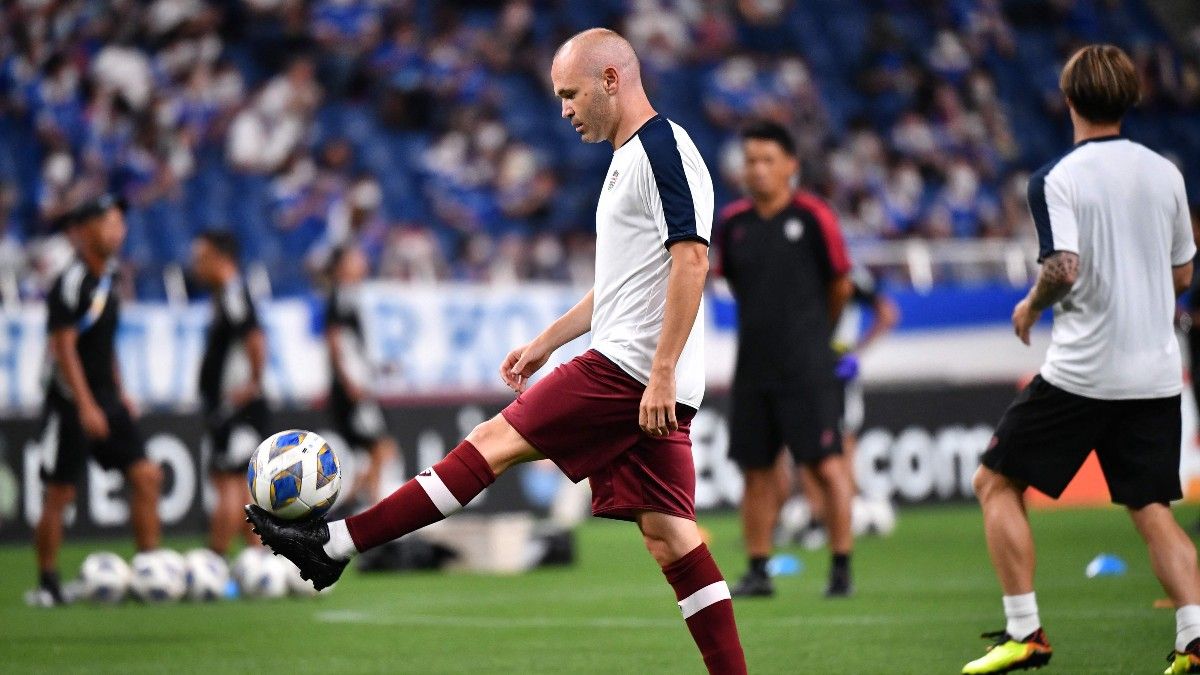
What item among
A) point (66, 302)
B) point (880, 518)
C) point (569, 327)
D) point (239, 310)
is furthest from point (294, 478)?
point (880, 518)

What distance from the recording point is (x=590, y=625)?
27.2 feet

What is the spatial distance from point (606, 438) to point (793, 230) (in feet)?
14.5

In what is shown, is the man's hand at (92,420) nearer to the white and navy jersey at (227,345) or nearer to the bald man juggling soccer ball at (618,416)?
the white and navy jersey at (227,345)

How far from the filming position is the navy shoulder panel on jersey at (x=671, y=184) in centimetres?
495

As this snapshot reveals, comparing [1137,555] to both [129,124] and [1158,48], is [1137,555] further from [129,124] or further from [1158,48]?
[1158,48]

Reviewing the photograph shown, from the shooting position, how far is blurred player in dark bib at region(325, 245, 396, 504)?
14047mm

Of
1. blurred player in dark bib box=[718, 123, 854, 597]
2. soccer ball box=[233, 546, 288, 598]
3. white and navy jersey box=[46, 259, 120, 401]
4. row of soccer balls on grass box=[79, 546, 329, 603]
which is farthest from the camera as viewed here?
soccer ball box=[233, 546, 288, 598]

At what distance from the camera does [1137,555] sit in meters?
11.3

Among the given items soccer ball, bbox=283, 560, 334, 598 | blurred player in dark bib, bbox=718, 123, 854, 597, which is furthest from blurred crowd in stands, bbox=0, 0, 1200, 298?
blurred player in dark bib, bbox=718, 123, 854, 597

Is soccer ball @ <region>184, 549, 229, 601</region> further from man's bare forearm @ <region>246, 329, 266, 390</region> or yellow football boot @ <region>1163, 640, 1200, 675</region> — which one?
yellow football boot @ <region>1163, 640, 1200, 675</region>

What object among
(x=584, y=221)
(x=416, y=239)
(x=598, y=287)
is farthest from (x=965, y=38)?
(x=598, y=287)

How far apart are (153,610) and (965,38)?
18203mm

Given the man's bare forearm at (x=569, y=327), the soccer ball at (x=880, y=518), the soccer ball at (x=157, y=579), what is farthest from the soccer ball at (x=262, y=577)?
the soccer ball at (x=880, y=518)

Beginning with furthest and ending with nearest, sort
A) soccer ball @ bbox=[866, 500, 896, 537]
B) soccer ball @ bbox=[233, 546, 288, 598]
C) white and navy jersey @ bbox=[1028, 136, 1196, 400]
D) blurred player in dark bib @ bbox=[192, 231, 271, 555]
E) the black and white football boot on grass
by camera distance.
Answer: soccer ball @ bbox=[866, 500, 896, 537] → blurred player in dark bib @ bbox=[192, 231, 271, 555] → soccer ball @ bbox=[233, 546, 288, 598] → white and navy jersey @ bbox=[1028, 136, 1196, 400] → the black and white football boot on grass
